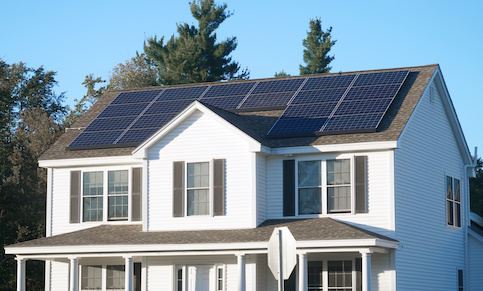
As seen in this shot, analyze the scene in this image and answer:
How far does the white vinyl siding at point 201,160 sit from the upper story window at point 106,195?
49.5 inches

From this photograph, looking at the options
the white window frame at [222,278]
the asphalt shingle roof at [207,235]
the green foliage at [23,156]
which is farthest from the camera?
the green foliage at [23,156]

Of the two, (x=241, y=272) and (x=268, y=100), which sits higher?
(x=268, y=100)

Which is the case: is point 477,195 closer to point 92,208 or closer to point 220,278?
point 220,278

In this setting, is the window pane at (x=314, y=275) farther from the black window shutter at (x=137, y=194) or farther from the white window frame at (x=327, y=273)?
the black window shutter at (x=137, y=194)

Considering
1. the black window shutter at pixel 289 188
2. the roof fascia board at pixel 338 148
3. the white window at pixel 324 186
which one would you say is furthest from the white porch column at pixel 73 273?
the white window at pixel 324 186

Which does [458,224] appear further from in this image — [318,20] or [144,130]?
[318,20]

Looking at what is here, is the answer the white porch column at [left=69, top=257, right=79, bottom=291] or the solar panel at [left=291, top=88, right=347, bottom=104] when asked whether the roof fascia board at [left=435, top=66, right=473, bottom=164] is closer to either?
the solar panel at [left=291, top=88, right=347, bottom=104]

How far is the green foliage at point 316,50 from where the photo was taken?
6406 centimetres

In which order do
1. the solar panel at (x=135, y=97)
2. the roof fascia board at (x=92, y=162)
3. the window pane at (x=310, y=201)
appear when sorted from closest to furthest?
the window pane at (x=310, y=201)
the roof fascia board at (x=92, y=162)
the solar panel at (x=135, y=97)

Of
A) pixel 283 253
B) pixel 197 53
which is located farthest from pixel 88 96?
pixel 283 253

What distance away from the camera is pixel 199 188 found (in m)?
27.2

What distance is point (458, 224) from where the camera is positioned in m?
31.2

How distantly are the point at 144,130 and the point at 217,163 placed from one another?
384 cm

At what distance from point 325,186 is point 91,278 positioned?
9.10m
